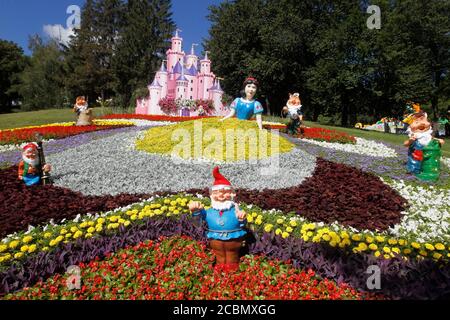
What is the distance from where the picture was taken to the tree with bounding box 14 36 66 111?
50906 millimetres

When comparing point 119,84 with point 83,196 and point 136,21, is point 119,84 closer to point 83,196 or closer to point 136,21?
point 136,21

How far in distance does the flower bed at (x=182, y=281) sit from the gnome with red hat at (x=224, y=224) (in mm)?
204

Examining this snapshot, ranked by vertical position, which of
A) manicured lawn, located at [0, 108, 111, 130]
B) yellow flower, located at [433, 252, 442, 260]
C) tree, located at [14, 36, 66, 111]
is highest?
tree, located at [14, 36, 66, 111]

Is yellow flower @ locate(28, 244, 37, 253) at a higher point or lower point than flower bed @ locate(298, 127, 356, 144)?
lower

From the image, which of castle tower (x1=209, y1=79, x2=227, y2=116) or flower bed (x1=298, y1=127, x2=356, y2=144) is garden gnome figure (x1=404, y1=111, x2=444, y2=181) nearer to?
flower bed (x1=298, y1=127, x2=356, y2=144)

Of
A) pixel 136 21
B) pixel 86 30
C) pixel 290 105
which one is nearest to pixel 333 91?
pixel 290 105

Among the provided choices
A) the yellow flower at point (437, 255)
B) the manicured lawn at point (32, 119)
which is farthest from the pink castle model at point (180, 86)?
the yellow flower at point (437, 255)

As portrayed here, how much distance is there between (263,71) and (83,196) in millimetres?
29327

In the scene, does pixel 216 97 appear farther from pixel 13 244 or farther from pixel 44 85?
pixel 44 85

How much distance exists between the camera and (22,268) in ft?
13.1

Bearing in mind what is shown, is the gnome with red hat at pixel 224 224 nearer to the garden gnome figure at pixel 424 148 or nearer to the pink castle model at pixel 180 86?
the garden gnome figure at pixel 424 148

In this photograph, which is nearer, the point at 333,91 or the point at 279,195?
the point at 279,195

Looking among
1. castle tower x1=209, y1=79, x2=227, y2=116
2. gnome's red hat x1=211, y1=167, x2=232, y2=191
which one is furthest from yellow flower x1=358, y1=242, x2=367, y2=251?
castle tower x1=209, y1=79, x2=227, y2=116

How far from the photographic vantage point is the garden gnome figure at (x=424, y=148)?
7.96 meters
